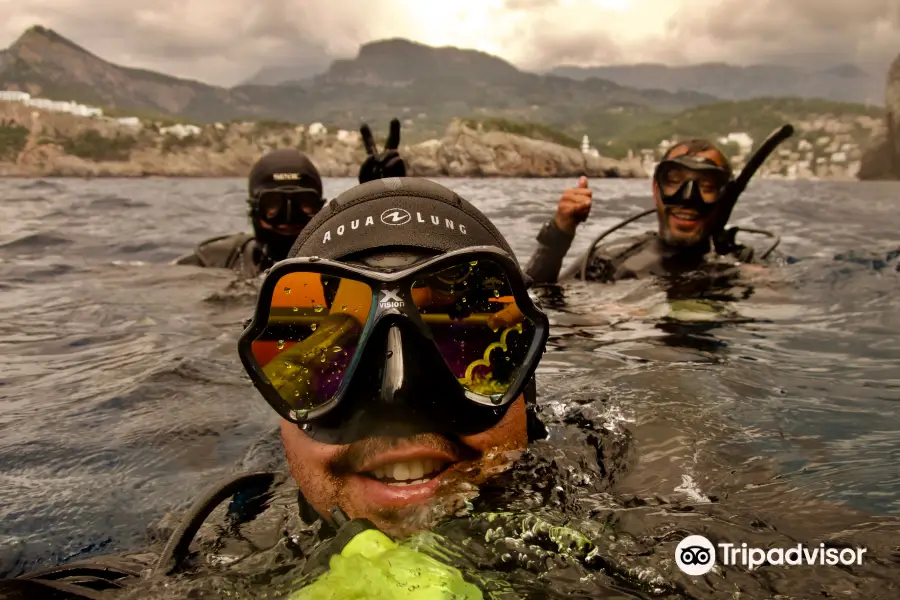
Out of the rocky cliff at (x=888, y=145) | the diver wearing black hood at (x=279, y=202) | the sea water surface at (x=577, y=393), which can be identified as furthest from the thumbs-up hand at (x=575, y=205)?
the rocky cliff at (x=888, y=145)

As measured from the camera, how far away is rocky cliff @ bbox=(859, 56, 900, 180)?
6712cm

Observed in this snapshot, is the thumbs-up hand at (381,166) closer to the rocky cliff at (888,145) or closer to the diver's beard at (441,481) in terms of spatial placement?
the diver's beard at (441,481)

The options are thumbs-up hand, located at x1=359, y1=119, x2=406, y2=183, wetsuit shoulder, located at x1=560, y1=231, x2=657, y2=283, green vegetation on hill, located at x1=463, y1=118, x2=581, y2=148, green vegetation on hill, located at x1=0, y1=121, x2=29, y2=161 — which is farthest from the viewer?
green vegetation on hill, located at x1=463, y1=118, x2=581, y2=148

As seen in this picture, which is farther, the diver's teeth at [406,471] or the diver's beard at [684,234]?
the diver's beard at [684,234]

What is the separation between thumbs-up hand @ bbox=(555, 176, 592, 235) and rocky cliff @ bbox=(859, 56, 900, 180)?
255 ft

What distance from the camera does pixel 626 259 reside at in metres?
7.11

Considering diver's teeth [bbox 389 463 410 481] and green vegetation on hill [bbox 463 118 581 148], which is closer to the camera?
diver's teeth [bbox 389 463 410 481]

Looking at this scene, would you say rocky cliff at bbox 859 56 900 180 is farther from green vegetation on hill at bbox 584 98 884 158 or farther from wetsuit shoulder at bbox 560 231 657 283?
wetsuit shoulder at bbox 560 231 657 283

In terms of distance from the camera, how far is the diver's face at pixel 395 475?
1681 millimetres

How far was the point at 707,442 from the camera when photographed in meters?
2.65

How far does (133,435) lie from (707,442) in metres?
2.92

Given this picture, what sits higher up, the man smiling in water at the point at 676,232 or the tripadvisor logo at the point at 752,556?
the man smiling in water at the point at 676,232

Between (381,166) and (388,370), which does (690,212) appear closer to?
(381,166)

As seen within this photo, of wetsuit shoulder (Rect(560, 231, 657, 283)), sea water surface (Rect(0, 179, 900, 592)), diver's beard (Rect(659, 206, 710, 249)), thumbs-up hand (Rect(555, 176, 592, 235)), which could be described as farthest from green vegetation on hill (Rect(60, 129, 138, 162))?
thumbs-up hand (Rect(555, 176, 592, 235))
